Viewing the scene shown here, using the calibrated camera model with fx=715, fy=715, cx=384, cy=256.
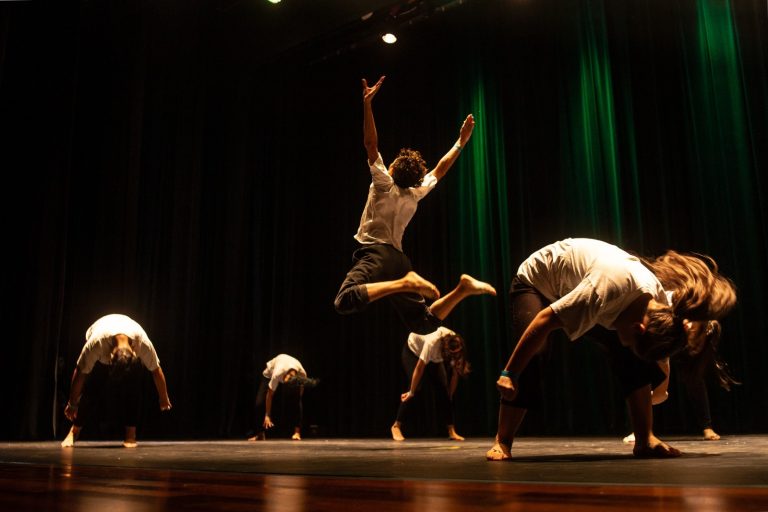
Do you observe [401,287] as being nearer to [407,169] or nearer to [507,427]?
[407,169]

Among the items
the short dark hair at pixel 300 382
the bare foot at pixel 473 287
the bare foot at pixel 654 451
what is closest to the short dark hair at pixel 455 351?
the short dark hair at pixel 300 382

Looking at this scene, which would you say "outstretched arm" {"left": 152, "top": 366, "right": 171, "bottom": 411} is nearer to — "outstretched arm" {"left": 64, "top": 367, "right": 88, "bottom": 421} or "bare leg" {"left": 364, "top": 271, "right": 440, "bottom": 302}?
"outstretched arm" {"left": 64, "top": 367, "right": 88, "bottom": 421}

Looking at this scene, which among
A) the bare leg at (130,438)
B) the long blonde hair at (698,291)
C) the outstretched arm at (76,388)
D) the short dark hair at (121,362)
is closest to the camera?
the long blonde hair at (698,291)

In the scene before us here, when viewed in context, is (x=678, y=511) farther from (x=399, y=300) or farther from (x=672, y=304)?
(x=399, y=300)

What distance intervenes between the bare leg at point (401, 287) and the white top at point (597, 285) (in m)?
0.95

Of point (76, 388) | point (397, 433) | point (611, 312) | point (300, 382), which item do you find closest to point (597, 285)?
point (611, 312)

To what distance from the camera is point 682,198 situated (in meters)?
6.70

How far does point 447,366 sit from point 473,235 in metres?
1.79

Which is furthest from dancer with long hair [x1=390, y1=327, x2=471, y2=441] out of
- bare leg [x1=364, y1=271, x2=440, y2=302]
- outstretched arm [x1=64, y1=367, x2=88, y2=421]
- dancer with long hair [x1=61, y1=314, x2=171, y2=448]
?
bare leg [x1=364, y1=271, x2=440, y2=302]

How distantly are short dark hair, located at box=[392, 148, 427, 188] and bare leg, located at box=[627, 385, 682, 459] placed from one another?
5.77 ft

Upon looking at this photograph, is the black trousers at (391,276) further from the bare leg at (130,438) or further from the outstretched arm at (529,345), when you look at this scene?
the bare leg at (130,438)

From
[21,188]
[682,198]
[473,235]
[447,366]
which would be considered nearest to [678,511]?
[447,366]

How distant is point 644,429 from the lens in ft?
9.06

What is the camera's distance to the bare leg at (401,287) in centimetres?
351
